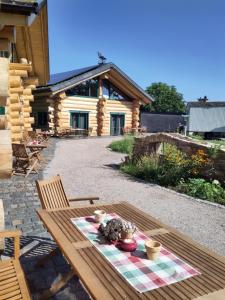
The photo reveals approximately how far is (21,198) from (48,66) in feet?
28.0

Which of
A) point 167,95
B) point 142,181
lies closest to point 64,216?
point 142,181

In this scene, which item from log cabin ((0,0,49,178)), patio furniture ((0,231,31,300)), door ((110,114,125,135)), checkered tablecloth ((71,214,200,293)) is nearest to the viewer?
checkered tablecloth ((71,214,200,293))

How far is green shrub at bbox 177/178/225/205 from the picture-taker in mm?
7629

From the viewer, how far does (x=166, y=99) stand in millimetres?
63812

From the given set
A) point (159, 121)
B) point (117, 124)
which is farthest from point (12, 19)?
point (159, 121)

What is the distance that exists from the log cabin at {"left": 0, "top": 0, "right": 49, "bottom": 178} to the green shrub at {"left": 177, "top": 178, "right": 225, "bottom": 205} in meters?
4.74

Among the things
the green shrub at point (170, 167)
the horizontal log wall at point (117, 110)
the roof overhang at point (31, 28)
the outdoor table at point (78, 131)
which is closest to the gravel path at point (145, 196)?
the green shrub at point (170, 167)

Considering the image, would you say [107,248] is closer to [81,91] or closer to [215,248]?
[215,248]

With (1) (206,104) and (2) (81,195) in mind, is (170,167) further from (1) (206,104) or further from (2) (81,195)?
(1) (206,104)

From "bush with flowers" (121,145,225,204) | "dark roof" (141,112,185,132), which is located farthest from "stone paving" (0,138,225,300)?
"dark roof" (141,112,185,132)

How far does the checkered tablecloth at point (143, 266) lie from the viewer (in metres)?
2.27

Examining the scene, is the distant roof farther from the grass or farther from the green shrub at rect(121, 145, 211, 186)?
the green shrub at rect(121, 145, 211, 186)

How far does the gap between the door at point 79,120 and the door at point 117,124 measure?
2577mm

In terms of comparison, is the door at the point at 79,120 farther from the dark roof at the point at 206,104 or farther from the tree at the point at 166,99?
the tree at the point at 166,99
